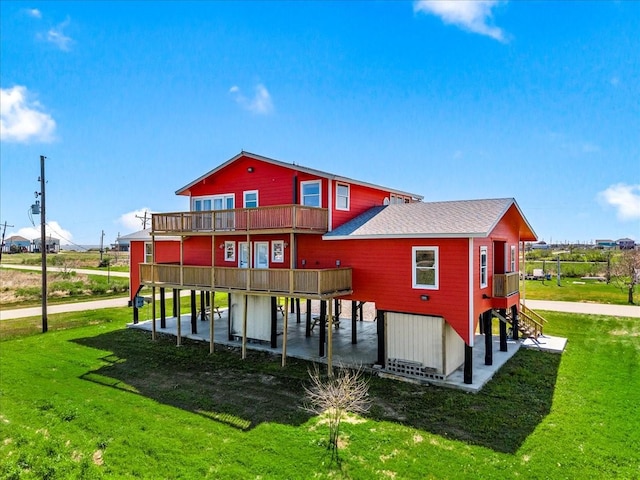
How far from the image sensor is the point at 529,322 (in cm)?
1952

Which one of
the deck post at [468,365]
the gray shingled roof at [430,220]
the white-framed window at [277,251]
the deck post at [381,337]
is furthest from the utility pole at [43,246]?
the deck post at [468,365]

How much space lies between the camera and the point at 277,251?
18281 mm

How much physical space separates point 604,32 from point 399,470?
19.9m

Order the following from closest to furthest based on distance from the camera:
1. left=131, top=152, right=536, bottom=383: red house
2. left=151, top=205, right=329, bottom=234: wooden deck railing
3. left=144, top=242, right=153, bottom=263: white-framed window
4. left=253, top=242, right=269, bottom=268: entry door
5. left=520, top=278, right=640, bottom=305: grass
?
left=131, top=152, right=536, bottom=383: red house < left=151, top=205, right=329, bottom=234: wooden deck railing < left=253, top=242, right=269, bottom=268: entry door < left=144, top=242, right=153, bottom=263: white-framed window < left=520, top=278, right=640, bottom=305: grass

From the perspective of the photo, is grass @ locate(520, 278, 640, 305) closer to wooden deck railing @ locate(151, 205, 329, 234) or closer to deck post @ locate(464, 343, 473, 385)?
deck post @ locate(464, 343, 473, 385)

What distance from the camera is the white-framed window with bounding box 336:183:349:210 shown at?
17141 mm

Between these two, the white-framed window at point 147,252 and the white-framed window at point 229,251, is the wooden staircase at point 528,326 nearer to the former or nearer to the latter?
the white-framed window at point 229,251

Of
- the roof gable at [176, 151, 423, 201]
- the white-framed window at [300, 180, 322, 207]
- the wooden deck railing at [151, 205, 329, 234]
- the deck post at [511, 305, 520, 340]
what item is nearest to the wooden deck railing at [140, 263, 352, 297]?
the wooden deck railing at [151, 205, 329, 234]

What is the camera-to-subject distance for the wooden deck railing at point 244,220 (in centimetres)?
1552

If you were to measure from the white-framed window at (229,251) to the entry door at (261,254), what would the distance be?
1.48 metres

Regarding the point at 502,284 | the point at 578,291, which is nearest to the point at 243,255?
the point at 502,284

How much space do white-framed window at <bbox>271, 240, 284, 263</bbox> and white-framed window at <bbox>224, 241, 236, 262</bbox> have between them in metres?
2.55

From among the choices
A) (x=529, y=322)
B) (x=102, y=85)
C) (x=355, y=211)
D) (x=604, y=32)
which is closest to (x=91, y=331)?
(x=102, y=85)

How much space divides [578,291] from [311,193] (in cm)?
3079
